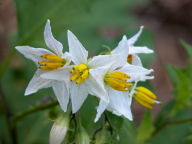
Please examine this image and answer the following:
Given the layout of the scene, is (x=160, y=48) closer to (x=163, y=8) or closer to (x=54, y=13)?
(x=163, y=8)

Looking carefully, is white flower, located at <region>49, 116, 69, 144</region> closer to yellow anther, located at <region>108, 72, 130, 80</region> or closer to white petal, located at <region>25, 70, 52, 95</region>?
white petal, located at <region>25, 70, 52, 95</region>

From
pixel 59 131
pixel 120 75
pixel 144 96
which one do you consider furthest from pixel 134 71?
pixel 59 131

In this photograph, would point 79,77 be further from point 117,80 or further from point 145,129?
point 145,129

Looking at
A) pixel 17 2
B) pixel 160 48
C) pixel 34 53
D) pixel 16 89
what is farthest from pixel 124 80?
pixel 160 48

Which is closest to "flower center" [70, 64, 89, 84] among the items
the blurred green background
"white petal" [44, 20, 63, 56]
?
"white petal" [44, 20, 63, 56]

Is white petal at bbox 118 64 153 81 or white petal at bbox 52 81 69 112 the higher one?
white petal at bbox 118 64 153 81

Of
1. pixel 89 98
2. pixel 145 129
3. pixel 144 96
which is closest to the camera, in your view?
pixel 144 96

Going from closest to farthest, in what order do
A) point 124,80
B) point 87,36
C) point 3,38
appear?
point 124,80
point 87,36
point 3,38
